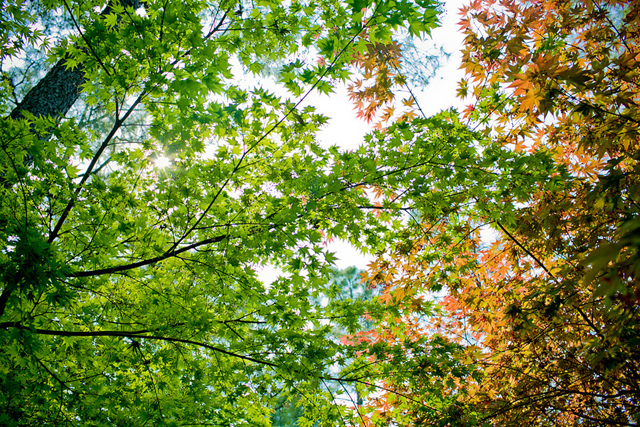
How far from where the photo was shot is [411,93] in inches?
125

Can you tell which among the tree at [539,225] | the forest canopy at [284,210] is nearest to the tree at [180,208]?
the forest canopy at [284,210]

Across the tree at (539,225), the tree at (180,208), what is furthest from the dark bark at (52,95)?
the tree at (539,225)

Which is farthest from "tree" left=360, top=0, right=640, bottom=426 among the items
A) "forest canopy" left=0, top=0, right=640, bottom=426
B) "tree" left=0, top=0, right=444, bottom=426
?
"tree" left=0, top=0, right=444, bottom=426

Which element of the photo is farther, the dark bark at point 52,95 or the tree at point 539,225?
the dark bark at point 52,95

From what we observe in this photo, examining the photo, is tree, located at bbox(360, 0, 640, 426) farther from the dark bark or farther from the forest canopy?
the dark bark

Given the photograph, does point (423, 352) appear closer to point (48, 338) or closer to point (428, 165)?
point (428, 165)

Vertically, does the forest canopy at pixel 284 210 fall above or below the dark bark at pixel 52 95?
below

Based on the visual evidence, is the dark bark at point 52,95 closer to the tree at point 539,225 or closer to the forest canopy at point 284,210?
the forest canopy at point 284,210

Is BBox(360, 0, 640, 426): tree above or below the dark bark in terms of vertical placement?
below

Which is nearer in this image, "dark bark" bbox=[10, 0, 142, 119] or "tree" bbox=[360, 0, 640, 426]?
"tree" bbox=[360, 0, 640, 426]

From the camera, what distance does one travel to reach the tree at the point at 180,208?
204cm

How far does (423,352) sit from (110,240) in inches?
120

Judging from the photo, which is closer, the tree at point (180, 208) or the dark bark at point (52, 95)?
the tree at point (180, 208)

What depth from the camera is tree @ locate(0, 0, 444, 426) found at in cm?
204
